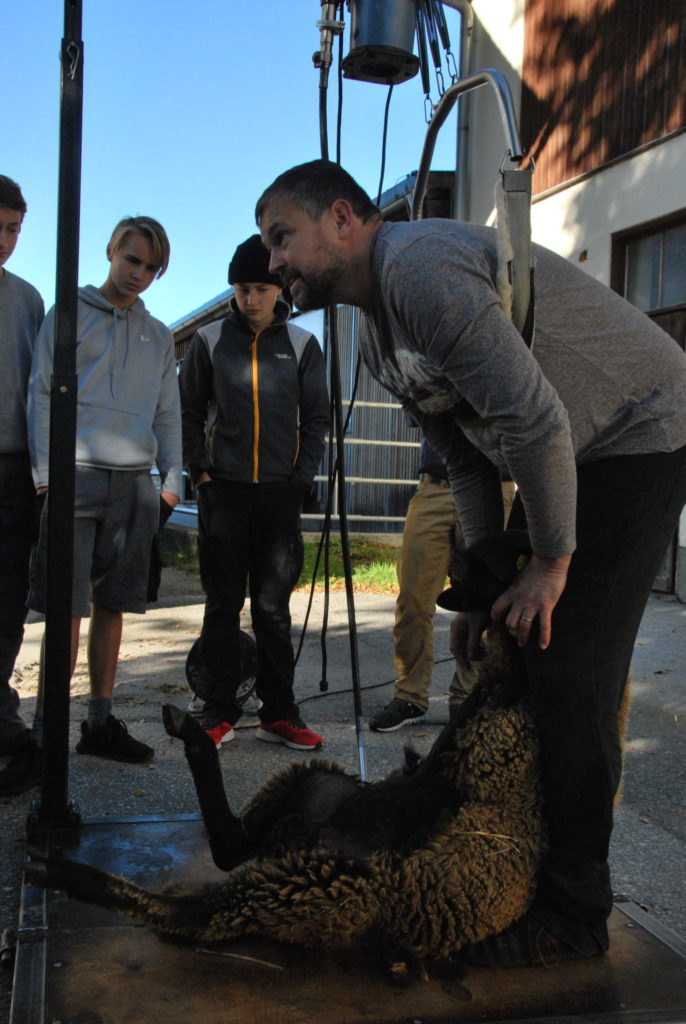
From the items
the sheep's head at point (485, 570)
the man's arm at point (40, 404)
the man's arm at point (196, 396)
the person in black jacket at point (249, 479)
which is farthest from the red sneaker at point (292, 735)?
the sheep's head at point (485, 570)

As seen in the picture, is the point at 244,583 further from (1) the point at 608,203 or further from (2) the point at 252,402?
(1) the point at 608,203

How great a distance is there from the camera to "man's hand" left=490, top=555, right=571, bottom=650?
2016 mm

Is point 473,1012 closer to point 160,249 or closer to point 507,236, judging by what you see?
point 507,236

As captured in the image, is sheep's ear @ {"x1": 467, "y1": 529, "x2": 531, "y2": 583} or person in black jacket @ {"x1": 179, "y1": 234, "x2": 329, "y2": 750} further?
person in black jacket @ {"x1": 179, "y1": 234, "x2": 329, "y2": 750}

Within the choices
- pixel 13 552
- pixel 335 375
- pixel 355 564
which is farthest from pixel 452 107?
pixel 355 564

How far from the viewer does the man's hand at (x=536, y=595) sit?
2016 millimetres

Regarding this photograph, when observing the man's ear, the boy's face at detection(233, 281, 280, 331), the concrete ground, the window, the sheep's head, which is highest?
Answer: the window

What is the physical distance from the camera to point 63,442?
2672mm

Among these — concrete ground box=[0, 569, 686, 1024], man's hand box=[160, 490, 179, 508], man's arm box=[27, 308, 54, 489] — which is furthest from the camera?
man's hand box=[160, 490, 179, 508]

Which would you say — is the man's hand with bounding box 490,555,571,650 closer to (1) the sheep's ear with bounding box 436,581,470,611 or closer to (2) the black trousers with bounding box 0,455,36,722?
(1) the sheep's ear with bounding box 436,581,470,611

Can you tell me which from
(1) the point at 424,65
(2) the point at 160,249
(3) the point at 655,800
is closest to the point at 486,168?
(1) the point at 424,65

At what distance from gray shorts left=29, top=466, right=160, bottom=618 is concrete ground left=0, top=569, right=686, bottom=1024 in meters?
0.69

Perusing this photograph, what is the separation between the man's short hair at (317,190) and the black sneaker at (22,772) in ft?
7.18

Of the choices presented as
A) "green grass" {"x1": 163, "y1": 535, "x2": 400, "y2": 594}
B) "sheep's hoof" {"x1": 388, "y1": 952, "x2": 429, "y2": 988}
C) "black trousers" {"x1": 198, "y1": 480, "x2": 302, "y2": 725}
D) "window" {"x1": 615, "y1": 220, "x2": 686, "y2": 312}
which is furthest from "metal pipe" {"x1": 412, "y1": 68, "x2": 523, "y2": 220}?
"window" {"x1": 615, "y1": 220, "x2": 686, "y2": 312}
